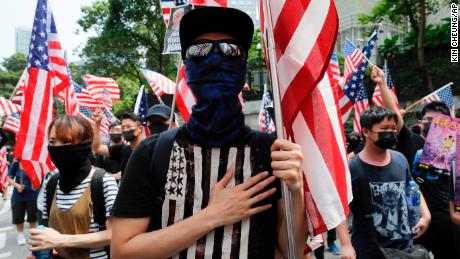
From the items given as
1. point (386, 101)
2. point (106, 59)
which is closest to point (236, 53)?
point (386, 101)

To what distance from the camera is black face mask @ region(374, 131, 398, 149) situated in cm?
359

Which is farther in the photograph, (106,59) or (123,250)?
(106,59)

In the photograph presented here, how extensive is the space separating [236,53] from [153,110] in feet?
12.0

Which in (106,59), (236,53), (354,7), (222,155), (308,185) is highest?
(354,7)

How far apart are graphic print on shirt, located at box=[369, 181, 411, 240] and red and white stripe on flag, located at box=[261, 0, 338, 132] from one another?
1830 millimetres

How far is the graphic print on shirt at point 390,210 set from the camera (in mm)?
3375

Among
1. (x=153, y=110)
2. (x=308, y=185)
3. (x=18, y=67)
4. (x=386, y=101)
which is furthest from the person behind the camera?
(x=18, y=67)

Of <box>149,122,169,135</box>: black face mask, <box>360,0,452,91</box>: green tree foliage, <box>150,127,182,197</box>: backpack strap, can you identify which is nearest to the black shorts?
<box>149,122,169,135</box>: black face mask

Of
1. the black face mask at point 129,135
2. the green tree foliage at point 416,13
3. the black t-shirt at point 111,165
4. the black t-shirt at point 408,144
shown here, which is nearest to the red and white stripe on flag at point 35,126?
the black face mask at point 129,135

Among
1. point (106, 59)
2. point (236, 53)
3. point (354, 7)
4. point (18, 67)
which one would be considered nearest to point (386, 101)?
point (236, 53)

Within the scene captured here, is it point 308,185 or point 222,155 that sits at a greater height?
point 222,155

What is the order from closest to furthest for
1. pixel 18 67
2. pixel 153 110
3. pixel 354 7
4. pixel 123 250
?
pixel 123 250
pixel 153 110
pixel 354 7
pixel 18 67

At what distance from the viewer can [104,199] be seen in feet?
8.65

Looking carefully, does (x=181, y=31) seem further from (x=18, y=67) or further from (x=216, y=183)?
(x=18, y=67)
